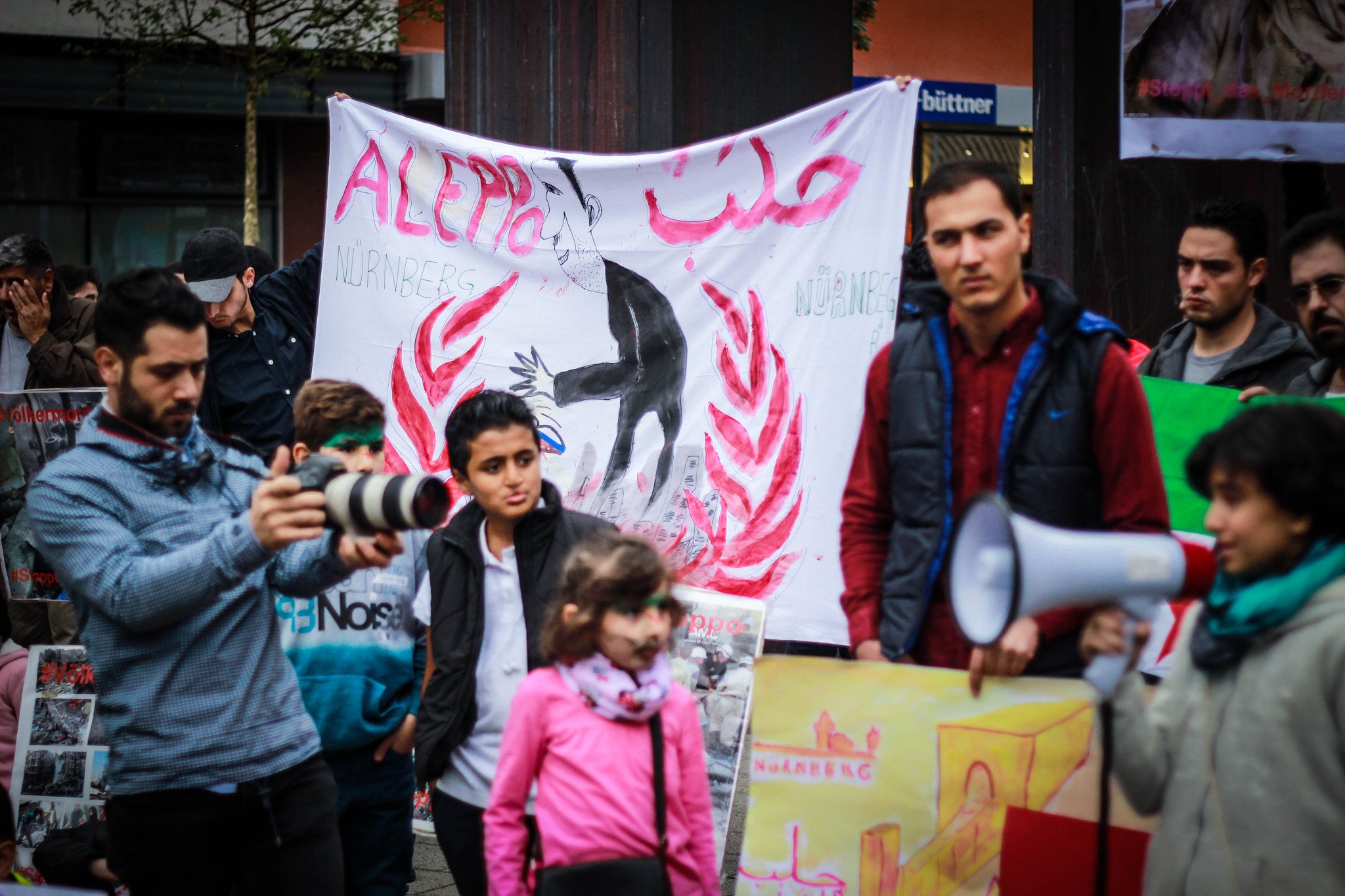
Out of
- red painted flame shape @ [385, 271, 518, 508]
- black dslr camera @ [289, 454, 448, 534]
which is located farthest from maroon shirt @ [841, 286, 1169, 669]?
red painted flame shape @ [385, 271, 518, 508]

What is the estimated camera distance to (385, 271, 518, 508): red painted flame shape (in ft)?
15.5

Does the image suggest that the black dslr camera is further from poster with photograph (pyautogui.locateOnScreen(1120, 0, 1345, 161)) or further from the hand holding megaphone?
poster with photograph (pyautogui.locateOnScreen(1120, 0, 1345, 161))

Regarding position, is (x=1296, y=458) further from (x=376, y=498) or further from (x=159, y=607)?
(x=159, y=607)

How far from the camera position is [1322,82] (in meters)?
5.65

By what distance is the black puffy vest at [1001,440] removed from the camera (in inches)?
102

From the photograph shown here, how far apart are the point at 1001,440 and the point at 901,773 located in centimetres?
72

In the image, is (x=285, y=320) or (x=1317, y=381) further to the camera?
(x=285, y=320)

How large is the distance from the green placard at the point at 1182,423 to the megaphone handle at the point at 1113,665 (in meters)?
1.78

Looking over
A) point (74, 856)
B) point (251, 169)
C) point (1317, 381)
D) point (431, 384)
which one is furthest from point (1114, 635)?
point (251, 169)

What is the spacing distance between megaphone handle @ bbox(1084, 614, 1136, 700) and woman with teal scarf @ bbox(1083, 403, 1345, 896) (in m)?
0.02

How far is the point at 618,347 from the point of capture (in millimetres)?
4547

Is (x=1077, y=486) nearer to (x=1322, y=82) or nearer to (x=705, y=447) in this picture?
(x=705, y=447)

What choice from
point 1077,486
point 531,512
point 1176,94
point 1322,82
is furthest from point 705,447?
point 1322,82

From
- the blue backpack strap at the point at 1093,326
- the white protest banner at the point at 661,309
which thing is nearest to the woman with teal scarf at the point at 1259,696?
the blue backpack strap at the point at 1093,326
